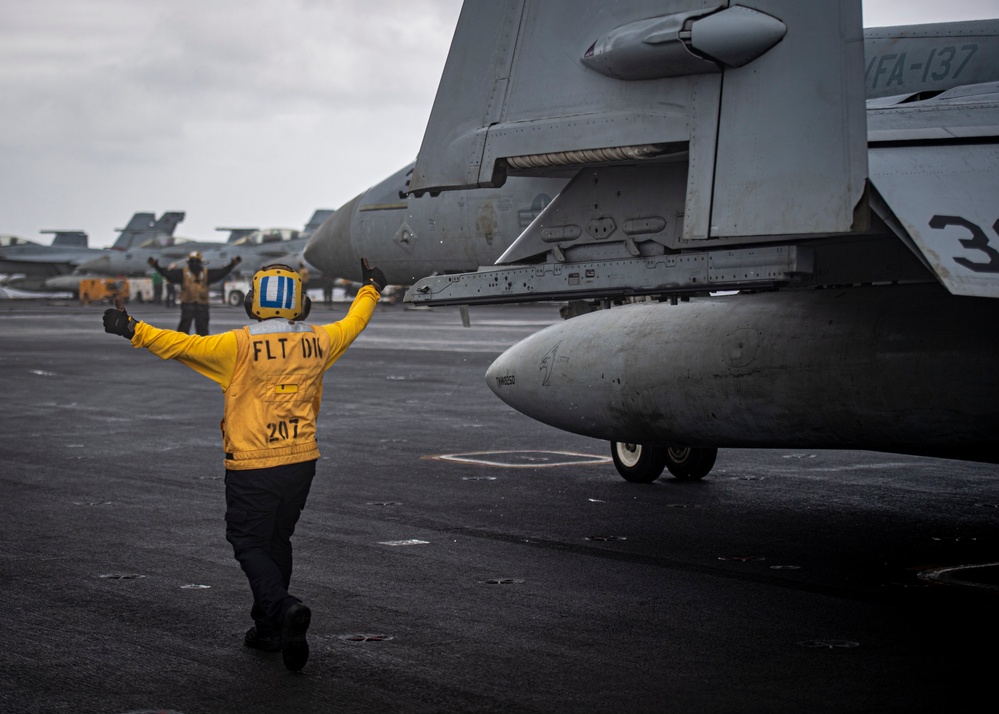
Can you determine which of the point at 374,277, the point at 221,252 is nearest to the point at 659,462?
the point at 374,277

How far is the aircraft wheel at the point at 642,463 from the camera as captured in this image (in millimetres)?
10734

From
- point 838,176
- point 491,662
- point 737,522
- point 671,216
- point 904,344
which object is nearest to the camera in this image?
point 491,662

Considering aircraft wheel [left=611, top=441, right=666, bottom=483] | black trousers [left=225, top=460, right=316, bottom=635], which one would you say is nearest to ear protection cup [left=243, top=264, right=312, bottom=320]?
black trousers [left=225, top=460, right=316, bottom=635]

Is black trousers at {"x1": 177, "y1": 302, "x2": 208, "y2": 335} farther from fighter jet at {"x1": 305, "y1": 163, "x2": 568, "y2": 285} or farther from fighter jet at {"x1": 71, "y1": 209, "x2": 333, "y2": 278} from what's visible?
fighter jet at {"x1": 71, "y1": 209, "x2": 333, "y2": 278}

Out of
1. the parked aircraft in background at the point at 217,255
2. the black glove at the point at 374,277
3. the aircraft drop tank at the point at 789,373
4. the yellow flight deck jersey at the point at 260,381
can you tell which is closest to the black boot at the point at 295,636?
the yellow flight deck jersey at the point at 260,381

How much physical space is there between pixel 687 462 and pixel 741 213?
3.98m

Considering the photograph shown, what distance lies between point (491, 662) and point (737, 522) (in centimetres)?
397

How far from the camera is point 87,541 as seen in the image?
8062 millimetres

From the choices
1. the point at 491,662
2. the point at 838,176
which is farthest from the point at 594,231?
the point at 491,662

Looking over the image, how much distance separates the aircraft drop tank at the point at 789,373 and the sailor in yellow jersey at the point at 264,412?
3.41 metres

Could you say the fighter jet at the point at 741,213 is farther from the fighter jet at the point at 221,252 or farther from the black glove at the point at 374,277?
the fighter jet at the point at 221,252

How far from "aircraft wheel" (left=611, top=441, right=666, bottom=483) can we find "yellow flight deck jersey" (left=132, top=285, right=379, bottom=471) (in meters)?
5.33

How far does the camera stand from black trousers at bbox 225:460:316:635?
557 cm

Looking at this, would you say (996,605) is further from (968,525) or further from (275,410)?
(275,410)
